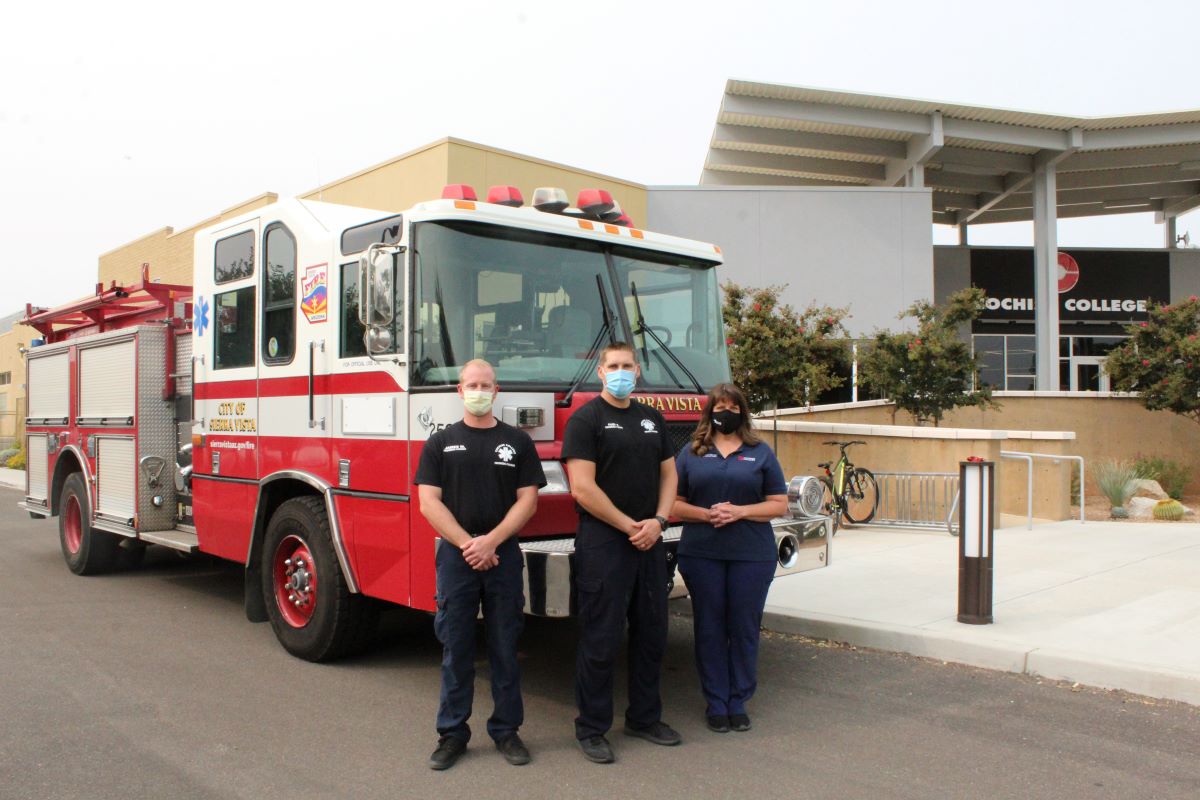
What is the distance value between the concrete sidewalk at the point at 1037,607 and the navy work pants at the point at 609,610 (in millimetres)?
2707

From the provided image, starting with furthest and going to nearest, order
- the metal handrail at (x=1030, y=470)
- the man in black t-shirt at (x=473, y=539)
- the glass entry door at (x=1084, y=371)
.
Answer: the glass entry door at (x=1084, y=371)
the metal handrail at (x=1030, y=470)
the man in black t-shirt at (x=473, y=539)

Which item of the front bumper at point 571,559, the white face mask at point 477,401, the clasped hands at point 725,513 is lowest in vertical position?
the front bumper at point 571,559

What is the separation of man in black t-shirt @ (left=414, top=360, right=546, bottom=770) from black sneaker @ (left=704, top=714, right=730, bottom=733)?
1006 mm

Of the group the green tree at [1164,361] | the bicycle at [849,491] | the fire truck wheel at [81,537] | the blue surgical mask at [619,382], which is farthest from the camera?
the green tree at [1164,361]

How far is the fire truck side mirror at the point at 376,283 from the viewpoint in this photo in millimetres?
5148

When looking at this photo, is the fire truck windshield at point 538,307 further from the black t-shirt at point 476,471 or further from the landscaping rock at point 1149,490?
the landscaping rock at point 1149,490

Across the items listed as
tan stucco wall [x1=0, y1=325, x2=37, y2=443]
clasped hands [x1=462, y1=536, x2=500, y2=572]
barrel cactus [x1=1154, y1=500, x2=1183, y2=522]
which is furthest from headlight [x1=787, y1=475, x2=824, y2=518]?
tan stucco wall [x1=0, y1=325, x2=37, y2=443]

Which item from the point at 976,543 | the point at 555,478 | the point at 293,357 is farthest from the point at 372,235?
the point at 976,543

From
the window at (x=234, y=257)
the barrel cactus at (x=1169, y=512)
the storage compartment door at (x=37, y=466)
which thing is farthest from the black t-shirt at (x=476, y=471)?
the barrel cactus at (x=1169, y=512)

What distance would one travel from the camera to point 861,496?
1272cm

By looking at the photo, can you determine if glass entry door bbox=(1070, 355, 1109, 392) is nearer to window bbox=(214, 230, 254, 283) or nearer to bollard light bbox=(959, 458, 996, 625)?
bollard light bbox=(959, 458, 996, 625)

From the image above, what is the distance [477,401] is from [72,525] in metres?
6.95

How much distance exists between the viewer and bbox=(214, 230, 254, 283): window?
265 inches

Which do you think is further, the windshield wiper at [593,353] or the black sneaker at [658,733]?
the windshield wiper at [593,353]
